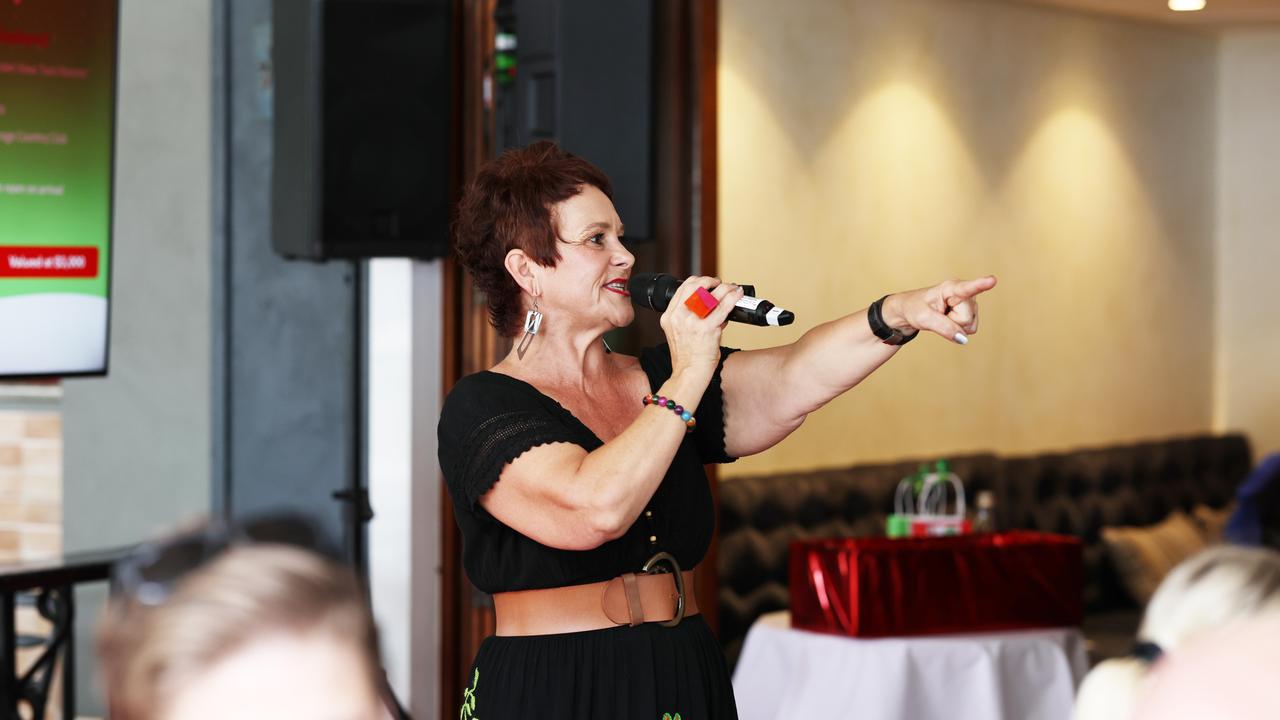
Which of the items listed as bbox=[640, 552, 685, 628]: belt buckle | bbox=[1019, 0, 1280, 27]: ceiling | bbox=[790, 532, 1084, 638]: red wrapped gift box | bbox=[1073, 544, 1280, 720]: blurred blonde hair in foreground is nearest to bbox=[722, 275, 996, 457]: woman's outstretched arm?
bbox=[640, 552, 685, 628]: belt buckle

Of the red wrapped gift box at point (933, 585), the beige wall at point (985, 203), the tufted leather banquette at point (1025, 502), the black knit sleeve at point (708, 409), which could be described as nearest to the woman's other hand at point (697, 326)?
the black knit sleeve at point (708, 409)

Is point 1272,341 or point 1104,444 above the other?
point 1272,341

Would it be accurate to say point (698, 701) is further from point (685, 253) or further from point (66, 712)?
point (66, 712)

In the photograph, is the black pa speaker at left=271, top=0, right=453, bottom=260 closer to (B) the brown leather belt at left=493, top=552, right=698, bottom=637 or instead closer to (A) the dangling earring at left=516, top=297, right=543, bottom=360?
(A) the dangling earring at left=516, top=297, right=543, bottom=360

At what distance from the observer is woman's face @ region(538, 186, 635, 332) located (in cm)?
198

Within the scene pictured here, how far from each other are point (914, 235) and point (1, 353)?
3.22 metres

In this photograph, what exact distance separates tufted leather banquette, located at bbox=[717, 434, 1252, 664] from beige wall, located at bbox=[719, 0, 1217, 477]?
257 millimetres

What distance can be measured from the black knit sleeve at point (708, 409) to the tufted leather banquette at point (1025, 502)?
2.50 metres

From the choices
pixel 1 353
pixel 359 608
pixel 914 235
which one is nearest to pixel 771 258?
pixel 914 235

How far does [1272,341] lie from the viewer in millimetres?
6930

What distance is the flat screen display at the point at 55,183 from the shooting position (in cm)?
371

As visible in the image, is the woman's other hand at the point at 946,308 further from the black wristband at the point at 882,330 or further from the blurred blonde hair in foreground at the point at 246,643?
the blurred blonde hair in foreground at the point at 246,643

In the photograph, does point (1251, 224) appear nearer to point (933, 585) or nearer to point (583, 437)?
point (933, 585)

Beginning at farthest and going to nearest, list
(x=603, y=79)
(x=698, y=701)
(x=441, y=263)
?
(x=441, y=263), (x=603, y=79), (x=698, y=701)
